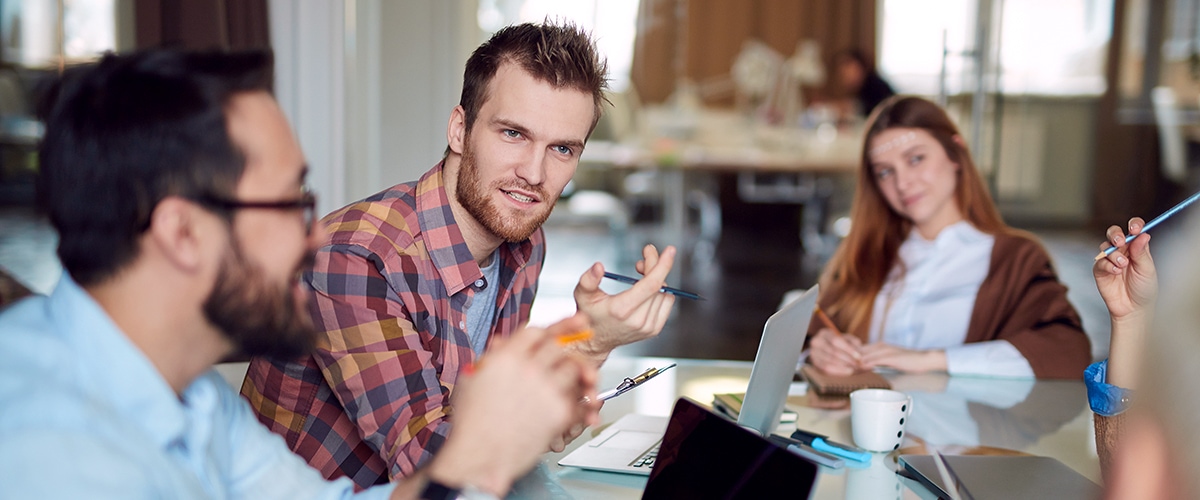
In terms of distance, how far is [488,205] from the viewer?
1.44 m

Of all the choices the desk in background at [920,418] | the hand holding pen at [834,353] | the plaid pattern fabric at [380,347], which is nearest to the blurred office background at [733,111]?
the plaid pattern fabric at [380,347]

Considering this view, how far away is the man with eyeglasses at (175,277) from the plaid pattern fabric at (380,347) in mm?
347

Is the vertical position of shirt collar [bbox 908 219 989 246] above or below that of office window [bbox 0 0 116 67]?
below

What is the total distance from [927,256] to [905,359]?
0.53m

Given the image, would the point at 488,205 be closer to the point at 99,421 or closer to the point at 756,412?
the point at 756,412

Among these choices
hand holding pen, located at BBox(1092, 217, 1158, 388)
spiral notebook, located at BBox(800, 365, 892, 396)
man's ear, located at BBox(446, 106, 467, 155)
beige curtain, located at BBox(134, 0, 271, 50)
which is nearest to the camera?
hand holding pen, located at BBox(1092, 217, 1158, 388)

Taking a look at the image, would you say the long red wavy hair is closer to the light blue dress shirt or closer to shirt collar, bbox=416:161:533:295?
shirt collar, bbox=416:161:533:295

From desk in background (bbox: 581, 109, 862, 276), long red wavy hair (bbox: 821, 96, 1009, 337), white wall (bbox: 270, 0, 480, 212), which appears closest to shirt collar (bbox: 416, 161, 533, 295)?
long red wavy hair (bbox: 821, 96, 1009, 337)

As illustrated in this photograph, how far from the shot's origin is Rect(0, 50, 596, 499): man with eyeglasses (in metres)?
0.76

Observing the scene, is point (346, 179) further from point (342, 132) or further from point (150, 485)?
point (150, 485)

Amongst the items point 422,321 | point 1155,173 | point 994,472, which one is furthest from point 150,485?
point 1155,173

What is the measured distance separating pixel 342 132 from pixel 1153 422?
337 cm

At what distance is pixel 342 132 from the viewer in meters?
3.62

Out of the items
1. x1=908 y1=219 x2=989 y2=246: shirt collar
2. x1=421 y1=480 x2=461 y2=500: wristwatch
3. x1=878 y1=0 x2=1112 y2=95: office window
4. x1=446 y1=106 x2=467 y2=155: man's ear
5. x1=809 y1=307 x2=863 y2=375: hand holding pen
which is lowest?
x1=809 y1=307 x2=863 y2=375: hand holding pen
